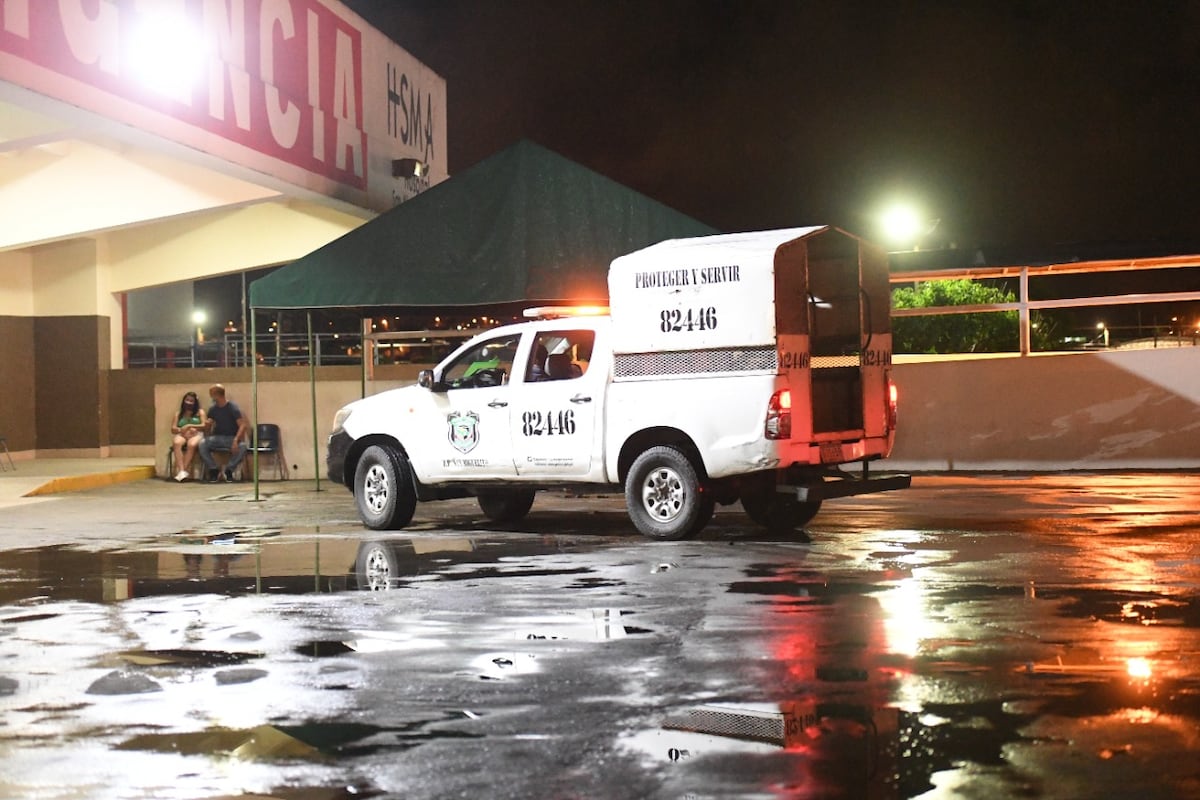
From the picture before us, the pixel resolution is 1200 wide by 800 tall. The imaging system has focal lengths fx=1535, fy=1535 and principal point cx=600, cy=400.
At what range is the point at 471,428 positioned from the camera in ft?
46.2

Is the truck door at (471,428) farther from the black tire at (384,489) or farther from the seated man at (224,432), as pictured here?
the seated man at (224,432)

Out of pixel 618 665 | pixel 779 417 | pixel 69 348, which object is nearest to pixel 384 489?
pixel 779 417

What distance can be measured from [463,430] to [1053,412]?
852 centimetres

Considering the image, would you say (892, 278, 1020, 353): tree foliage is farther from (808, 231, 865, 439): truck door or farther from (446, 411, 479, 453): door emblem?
(446, 411, 479, 453): door emblem

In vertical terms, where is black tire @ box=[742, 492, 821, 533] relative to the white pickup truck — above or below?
below

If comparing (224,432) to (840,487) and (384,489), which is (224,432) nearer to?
(384,489)

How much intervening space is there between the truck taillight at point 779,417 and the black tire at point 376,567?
3.06 m

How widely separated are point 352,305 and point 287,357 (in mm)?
10516

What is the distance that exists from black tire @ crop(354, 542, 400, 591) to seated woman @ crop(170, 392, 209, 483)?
992 cm

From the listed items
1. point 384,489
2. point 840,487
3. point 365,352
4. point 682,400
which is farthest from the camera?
point 365,352

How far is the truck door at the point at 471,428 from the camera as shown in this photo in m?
13.9

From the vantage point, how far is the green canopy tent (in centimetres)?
1795

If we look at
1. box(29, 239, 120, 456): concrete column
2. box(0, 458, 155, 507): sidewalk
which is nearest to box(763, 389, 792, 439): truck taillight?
box(0, 458, 155, 507): sidewalk

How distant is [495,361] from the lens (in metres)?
16.0
